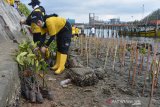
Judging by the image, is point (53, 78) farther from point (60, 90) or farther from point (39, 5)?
point (39, 5)

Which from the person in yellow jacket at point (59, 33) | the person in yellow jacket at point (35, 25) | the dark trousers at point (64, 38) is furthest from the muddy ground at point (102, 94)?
the person in yellow jacket at point (35, 25)

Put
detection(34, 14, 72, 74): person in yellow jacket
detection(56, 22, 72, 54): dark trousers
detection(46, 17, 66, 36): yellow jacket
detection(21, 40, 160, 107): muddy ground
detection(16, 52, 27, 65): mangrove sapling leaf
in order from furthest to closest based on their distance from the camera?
1. detection(56, 22, 72, 54): dark trousers
2. detection(34, 14, 72, 74): person in yellow jacket
3. detection(46, 17, 66, 36): yellow jacket
4. detection(21, 40, 160, 107): muddy ground
5. detection(16, 52, 27, 65): mangrove sapling leaf

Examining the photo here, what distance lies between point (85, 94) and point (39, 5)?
10.1 ft

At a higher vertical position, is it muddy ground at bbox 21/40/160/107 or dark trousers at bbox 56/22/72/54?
dark trousers at bbox 56/22/72/54

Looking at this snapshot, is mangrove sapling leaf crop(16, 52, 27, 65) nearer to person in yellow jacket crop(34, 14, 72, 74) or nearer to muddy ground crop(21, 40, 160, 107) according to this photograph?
muddy ground crop(21, 40, 160, 107)

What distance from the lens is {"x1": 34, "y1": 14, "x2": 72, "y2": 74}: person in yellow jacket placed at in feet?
27.8

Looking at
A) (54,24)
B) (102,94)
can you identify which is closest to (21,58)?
(102,94)

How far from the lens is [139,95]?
770 centimetres

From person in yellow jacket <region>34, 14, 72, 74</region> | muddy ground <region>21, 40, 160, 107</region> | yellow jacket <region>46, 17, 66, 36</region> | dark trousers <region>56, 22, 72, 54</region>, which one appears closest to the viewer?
muddy ground <region>21, 40, 160, 107</region>

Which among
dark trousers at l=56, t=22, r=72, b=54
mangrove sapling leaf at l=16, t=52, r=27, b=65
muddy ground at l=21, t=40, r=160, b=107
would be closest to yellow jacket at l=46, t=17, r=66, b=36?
dark trousers at l=56, t=22, r=72, b=54

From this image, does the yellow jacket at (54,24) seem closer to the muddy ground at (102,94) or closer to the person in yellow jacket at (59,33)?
the person in yellow jacket at (59,33)

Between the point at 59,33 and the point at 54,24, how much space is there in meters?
0.52

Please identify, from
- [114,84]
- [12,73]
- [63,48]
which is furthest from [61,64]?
[12,73]

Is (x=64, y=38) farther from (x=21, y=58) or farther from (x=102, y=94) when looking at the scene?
(x=21, y=58)
